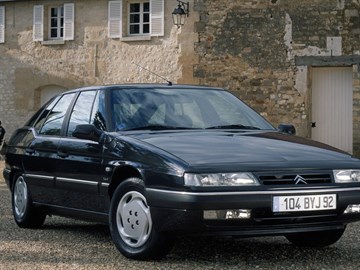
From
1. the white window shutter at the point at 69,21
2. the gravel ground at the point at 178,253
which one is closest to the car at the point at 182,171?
the gravel ground at the point at 178,253

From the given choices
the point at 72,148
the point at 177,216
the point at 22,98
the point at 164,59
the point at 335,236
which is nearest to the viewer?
the point at 177,216

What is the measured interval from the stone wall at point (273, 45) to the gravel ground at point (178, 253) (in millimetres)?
13340

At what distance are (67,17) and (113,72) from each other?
A: 2.23 metres

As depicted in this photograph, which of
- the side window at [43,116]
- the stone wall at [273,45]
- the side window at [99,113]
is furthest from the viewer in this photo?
the stone wall at [273,45]

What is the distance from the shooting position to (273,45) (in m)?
21.9

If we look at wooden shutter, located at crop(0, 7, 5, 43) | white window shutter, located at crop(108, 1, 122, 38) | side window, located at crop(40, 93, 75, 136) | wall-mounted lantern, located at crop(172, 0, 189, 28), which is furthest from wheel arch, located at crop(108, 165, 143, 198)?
wooden shutter, located at crop(0, 7, 5, 43)

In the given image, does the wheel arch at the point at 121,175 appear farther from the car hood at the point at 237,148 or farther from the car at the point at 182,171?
the car hood at the point at 237,148

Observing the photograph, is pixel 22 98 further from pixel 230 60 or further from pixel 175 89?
pixel 175 89

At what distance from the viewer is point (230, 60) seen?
22.4 metres

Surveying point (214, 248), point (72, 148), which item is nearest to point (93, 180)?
point (72, 148)

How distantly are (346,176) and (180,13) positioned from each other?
16.6 metres

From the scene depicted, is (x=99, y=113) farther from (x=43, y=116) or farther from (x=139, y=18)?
(x=139, y=18)

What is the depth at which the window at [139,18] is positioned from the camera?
23891mm

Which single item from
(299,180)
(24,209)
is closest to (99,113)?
(24,209)
